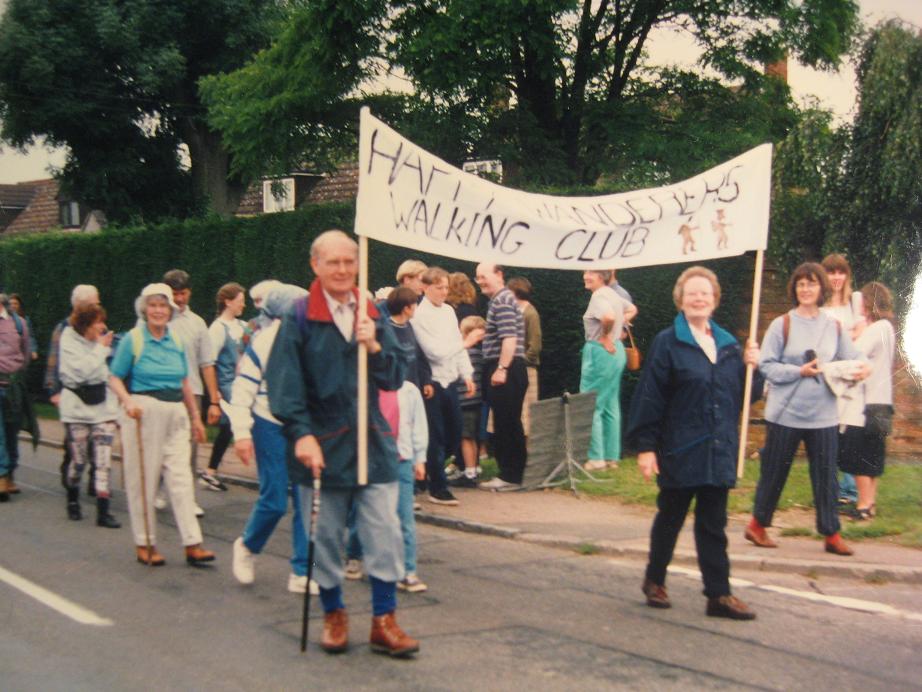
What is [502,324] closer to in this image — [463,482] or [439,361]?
[439,361]

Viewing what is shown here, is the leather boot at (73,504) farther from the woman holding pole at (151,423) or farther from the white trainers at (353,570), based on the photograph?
the white trainers at (353,570)

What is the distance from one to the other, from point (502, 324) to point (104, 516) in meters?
3.78

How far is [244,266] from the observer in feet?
63.2

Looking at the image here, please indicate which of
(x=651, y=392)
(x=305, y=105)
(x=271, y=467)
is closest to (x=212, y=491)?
(x=271, y=467)

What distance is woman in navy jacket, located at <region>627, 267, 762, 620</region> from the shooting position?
6.77 metres

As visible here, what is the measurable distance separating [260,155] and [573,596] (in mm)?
21055

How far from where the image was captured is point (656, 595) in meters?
7.05

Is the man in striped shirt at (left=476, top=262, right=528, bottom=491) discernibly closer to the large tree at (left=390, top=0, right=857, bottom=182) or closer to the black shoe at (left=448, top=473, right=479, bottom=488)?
the black shoe at (left=448, top=473, right=479, bottom=488)

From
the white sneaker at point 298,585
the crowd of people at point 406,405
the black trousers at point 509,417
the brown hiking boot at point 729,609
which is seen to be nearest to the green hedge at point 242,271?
the crowd of people at point 406,405

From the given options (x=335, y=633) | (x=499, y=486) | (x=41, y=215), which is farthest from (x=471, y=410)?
(x=41, y=215)

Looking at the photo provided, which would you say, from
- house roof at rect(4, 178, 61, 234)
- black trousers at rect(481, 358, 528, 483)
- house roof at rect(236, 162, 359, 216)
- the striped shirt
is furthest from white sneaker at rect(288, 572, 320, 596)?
house roof at rect(4, 178, 61, 234)

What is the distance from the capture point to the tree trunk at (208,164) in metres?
37.3

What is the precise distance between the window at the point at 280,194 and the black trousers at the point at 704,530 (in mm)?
29703

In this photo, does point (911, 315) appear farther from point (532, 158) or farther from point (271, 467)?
point (532, 158)
